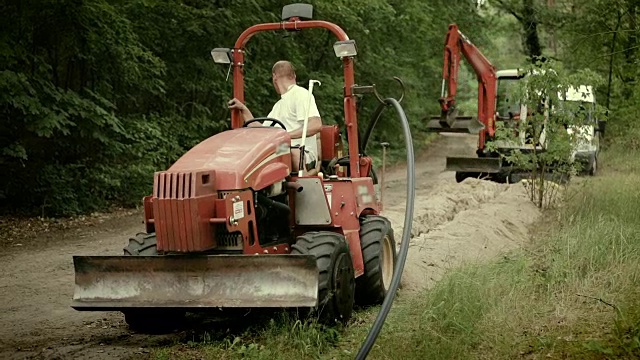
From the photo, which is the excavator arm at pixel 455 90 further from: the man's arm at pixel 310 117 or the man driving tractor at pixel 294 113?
the man's arm at pixel 310 117

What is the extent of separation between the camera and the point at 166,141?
14.6 m

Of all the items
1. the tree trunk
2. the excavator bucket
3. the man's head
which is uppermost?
the tree trunk

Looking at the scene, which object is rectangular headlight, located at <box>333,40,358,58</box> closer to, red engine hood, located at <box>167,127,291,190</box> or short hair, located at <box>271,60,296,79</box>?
short hair, located at <box>271,60,296,79</box>

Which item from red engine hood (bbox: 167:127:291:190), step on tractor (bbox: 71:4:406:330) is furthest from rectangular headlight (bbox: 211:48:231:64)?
red engine hood (bbox: 167:127:291:190)

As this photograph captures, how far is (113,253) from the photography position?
996cm

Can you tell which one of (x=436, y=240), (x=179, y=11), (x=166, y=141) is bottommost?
(x=436, y=240)

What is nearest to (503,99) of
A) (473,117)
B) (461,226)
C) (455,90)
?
(473,117)

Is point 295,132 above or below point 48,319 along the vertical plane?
above

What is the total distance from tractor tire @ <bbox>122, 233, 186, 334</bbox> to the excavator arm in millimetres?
11656

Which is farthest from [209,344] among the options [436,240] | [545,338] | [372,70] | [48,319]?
[372,70]

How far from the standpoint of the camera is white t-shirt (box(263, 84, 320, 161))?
6.84 metres

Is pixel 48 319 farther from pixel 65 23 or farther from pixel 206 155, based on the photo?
pixel 65 23

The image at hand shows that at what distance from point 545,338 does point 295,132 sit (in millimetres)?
2812

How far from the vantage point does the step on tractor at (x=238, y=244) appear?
5.46 meters
